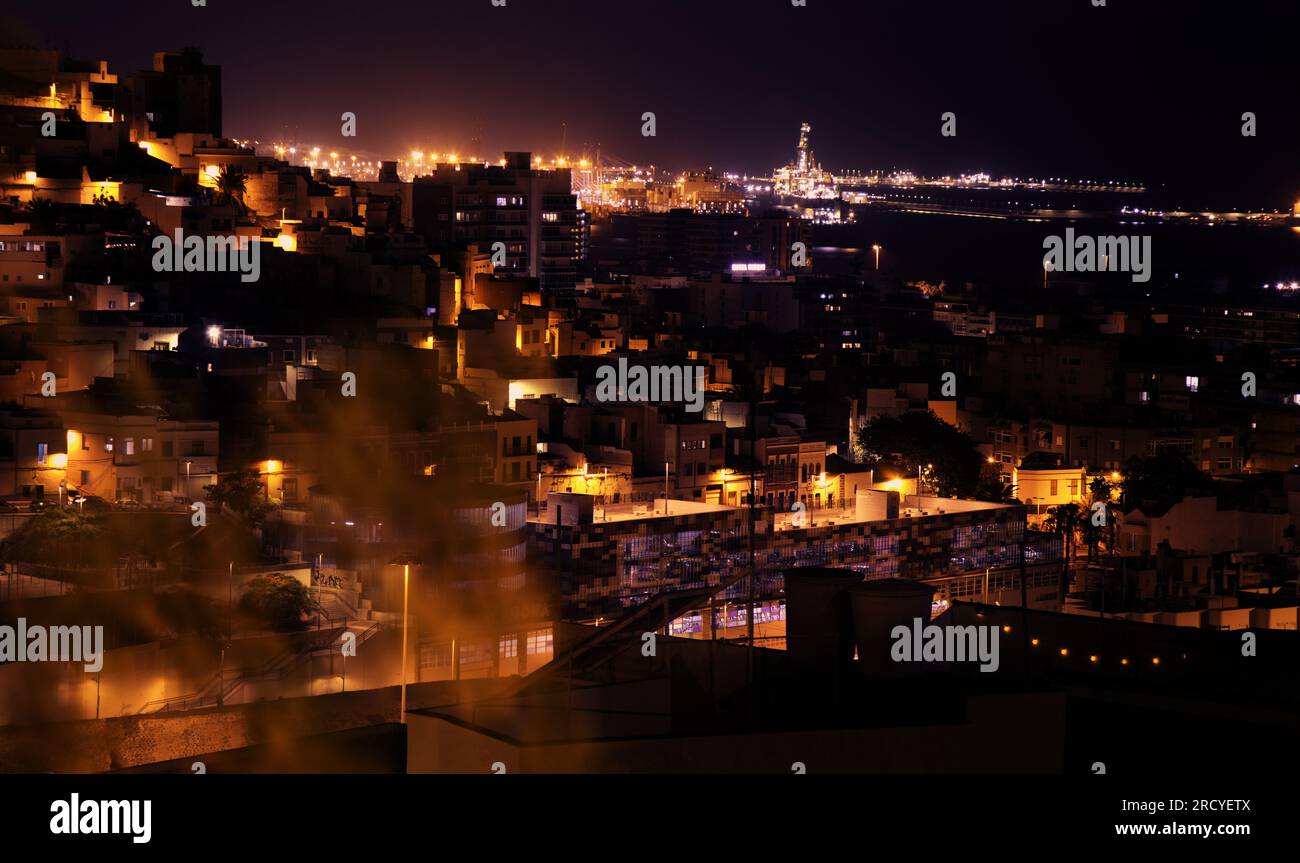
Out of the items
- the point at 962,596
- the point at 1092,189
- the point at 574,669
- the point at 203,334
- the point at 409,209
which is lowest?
the point at 962,596

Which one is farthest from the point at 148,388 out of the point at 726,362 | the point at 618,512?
the point at 726,362

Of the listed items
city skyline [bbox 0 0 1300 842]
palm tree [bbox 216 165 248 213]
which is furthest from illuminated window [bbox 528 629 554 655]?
palm tree [bbox 216 165 248 213]

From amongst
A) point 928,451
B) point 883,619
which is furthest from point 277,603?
point 928,451

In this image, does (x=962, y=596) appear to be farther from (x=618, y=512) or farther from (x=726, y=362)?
(x=726, y=362)

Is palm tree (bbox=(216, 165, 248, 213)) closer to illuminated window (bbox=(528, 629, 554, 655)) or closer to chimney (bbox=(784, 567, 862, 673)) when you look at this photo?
illuminated window (bbox=(528, 629, 554, 655))

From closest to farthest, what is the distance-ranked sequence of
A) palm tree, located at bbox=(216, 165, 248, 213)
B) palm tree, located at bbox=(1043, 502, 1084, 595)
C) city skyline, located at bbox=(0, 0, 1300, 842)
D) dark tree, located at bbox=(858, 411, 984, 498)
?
city skyline, located at bbox=(0, 0, 1300, 842) < palm tree, located at bbox=(1043, 502, 1084, 595) < dark tree, located at bbox=(858, 411, 984, 498) < palm tree, located at bbox=(216, 165, 248, 213)

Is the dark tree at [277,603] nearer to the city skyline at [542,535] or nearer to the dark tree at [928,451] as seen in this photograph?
the city skyline at [542,535]

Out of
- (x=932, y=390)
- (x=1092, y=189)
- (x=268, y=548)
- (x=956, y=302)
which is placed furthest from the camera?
(x=1092, y=189)

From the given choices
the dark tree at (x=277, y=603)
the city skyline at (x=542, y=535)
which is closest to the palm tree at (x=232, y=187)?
the city skyline at (x=542, y=535)
